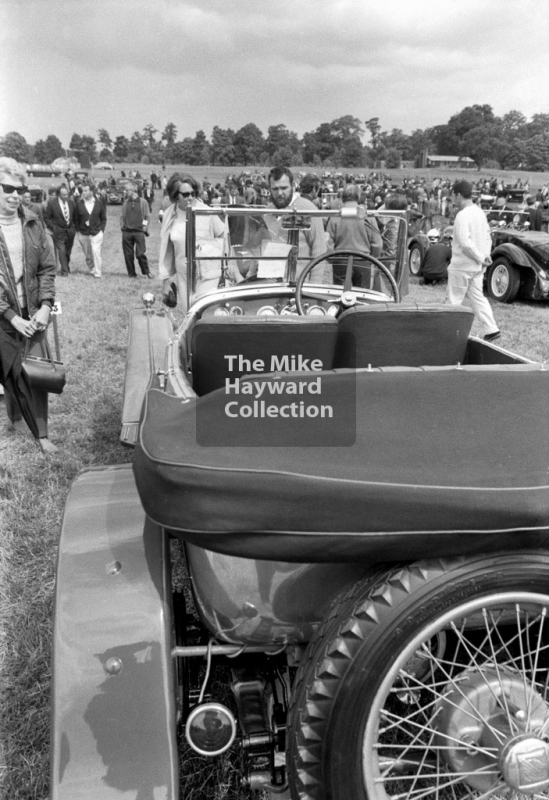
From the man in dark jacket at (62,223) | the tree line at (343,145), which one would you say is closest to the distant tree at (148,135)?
the tree line at (343,145)

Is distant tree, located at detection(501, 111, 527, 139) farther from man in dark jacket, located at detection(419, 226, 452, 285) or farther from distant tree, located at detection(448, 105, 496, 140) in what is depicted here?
man in dark jacket, located at detection(419, 226, 452, 285)

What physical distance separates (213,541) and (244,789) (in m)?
1.14

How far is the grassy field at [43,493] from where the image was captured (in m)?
2.19

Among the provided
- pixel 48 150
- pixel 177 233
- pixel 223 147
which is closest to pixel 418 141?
pixel 223 147

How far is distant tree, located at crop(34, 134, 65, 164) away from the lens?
62.6 metres

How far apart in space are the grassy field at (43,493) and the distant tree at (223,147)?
55573 millimetres

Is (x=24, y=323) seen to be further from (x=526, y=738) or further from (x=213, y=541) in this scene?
(x=526, y=738)

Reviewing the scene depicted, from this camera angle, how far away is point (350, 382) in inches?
62.7

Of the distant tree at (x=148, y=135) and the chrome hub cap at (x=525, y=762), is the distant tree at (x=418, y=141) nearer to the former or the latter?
the distant tree at (x=148, y=135)

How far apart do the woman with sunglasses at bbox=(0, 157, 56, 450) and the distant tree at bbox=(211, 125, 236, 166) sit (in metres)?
59.8

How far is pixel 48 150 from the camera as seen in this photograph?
2527 inches

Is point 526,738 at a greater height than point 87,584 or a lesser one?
lesser

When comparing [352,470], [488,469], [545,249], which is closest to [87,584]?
[352,470]

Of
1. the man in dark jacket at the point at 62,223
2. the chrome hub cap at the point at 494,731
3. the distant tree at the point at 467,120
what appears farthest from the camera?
the distant tree at the point at 467,120
